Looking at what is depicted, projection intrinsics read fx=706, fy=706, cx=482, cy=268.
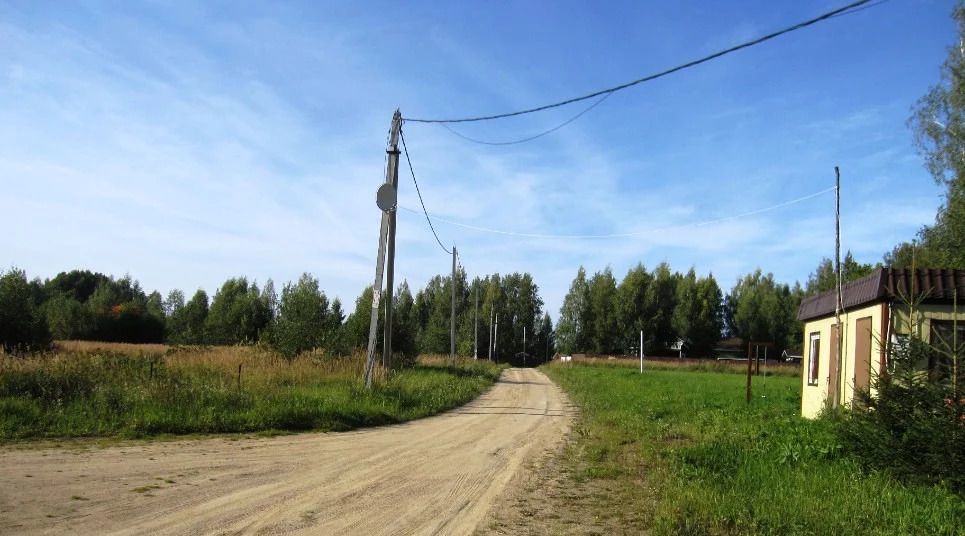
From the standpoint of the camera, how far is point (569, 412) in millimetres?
19406

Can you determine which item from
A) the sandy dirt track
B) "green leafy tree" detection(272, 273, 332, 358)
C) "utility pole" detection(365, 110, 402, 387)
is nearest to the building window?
the sandy dirt track

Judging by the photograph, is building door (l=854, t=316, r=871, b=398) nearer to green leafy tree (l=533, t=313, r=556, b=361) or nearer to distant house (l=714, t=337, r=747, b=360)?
distant house (l=714, t=337, r=747, b=360)

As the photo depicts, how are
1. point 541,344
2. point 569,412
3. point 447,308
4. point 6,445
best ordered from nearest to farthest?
1. point 6,445
2. point 569,412
3. point 447,308
4. point 541,344

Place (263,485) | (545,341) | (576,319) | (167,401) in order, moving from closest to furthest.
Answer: (263,485) → (167,401) → (576,319) → (545,341)

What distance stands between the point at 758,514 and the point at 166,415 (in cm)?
979

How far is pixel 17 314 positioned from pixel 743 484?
27693mm

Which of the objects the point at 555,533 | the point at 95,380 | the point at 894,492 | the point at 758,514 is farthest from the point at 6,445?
the point at 894,492

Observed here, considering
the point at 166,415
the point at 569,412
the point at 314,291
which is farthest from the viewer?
the point at 314,291

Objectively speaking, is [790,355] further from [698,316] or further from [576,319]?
[576,319]

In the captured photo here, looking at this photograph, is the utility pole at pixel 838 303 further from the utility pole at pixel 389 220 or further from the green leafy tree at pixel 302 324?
the green leafy tree at pixel 302 324

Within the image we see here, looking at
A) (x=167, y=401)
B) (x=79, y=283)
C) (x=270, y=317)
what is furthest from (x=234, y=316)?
(x=167, y=401)

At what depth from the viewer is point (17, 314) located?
87.6ft

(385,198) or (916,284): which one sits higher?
(385,198)

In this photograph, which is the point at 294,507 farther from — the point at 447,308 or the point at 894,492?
the point at 447,308
